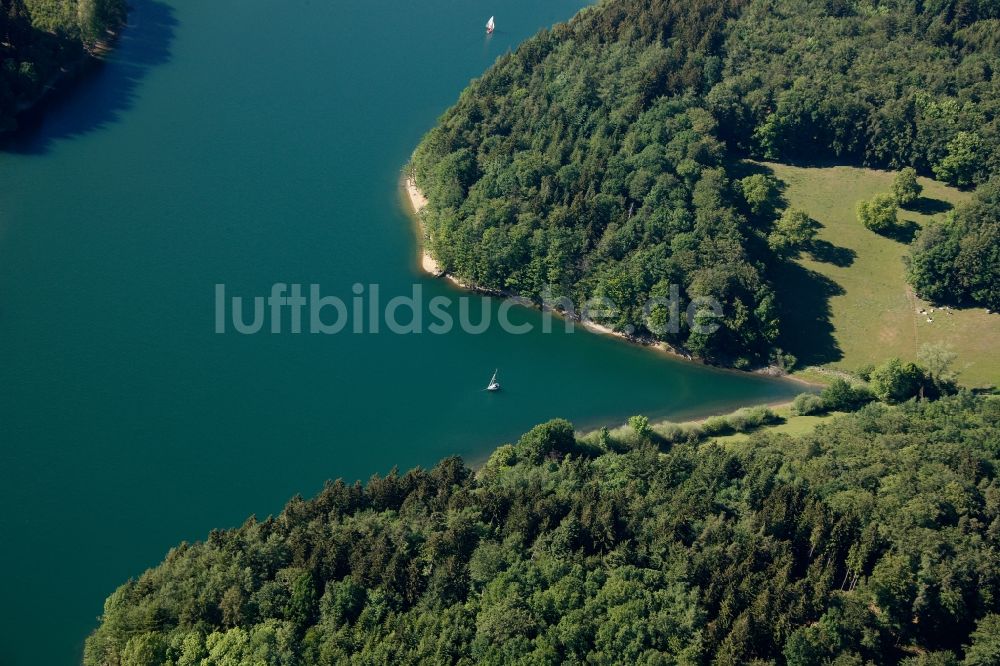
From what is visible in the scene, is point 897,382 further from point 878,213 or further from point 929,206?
point 929,206

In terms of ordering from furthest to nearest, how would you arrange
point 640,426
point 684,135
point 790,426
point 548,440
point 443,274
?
point 684,135 → point 443,274 → point 790,426 → point 640,426 → point 548,440

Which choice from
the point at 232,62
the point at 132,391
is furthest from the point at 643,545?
the point at 232,62

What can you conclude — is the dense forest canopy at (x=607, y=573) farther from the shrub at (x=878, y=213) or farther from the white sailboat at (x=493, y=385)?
the shrub at (x=878, y=213)

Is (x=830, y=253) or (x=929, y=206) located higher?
(x=929, y=206)

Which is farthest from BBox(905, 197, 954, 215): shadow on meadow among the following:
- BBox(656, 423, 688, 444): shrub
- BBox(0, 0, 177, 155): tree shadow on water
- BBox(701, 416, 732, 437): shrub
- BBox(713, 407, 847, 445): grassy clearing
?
BBox(0, 0, 177, 155): tree shadow on water

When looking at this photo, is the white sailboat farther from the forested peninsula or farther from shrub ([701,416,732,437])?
the forested peninsula

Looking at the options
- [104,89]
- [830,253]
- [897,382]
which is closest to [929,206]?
[830,253]
